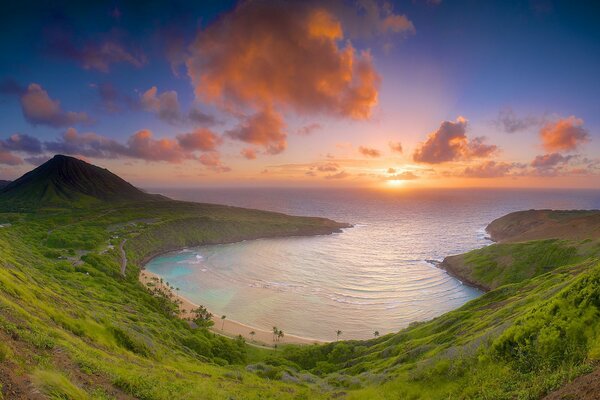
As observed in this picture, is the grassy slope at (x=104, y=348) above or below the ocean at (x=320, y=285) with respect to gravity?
above

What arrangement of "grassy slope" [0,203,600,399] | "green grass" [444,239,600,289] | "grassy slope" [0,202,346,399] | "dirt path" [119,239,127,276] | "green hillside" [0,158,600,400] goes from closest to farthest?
1. "green hillside" [0,158,600,400]
2. "grassy slope" [0,203,600,399]
3. "grassy slope" [0,202,346,399]
4. "green grass" [444,239,600,289]
5. "dirt path" [119,239,127,276]

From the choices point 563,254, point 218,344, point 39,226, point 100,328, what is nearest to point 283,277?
point 218,344

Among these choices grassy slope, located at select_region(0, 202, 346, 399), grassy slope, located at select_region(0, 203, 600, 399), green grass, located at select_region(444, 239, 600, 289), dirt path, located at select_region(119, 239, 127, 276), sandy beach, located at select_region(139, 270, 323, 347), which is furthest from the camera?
dirt path, located at select_region(119, 239, 127, 276)

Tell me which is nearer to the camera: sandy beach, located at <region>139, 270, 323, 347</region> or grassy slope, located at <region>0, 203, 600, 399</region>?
grassy slope, located at <region>0, 203, 600, 399</region>

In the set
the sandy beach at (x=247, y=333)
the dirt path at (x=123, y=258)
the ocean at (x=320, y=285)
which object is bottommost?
the sandy beach at (x=247, y=333)

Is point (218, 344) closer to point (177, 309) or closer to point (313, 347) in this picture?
point (313, 347)

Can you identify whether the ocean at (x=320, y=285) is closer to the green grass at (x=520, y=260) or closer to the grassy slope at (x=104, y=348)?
the green grass at (x=520, y=260)

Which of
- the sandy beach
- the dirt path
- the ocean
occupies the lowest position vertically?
the sandy beach

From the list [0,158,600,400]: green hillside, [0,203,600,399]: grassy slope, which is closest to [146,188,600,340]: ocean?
[0,158,600,400]: green hillside

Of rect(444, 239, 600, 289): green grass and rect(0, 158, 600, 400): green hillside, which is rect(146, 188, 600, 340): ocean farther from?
rect(0, 158, 600, 400): green hillside

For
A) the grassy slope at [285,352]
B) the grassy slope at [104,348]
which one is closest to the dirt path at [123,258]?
the grassy slope at [104,348]

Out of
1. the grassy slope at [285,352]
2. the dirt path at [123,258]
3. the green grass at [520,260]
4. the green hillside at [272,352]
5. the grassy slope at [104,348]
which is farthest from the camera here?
the dirt path at [123,258]

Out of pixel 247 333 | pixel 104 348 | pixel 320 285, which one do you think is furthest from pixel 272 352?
pixel 320 285

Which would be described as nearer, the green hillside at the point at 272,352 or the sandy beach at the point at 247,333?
the green hillside at the point at 272,352
